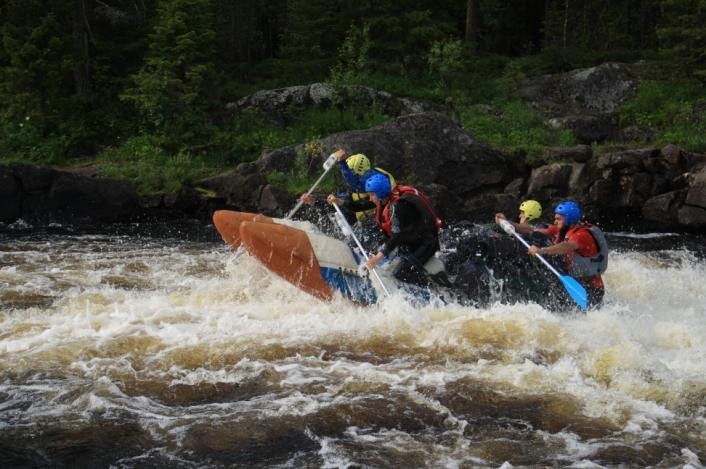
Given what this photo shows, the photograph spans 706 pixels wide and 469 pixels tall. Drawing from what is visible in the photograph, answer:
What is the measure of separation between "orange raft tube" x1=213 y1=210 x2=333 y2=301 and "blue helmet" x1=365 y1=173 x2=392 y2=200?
3.28 feet

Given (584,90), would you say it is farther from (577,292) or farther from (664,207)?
(577,292)

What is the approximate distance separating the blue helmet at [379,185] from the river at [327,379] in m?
1.39

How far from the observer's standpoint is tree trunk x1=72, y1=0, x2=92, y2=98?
20.8 m

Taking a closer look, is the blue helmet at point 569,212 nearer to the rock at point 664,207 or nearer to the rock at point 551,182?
the rock at point 664,207

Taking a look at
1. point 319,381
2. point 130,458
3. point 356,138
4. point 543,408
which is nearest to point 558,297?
point 543,408

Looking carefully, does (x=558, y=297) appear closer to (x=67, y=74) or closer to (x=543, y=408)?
(x=543, y=408)

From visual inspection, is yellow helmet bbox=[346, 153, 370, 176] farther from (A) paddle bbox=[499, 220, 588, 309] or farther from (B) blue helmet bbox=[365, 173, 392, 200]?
(A) paddle bbox=[499, 220, 588, 309]

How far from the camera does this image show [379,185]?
8719 millimetres

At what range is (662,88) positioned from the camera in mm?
21297

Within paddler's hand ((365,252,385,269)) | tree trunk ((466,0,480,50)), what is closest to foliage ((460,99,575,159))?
tree trunk ((466,0,480,50))

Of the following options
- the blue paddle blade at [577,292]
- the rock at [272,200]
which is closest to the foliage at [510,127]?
the rock at [272,200]

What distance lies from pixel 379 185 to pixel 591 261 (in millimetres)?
2581

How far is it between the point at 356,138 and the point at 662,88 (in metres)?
9.98

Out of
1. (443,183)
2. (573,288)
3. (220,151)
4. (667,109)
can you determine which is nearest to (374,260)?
(573,288)
